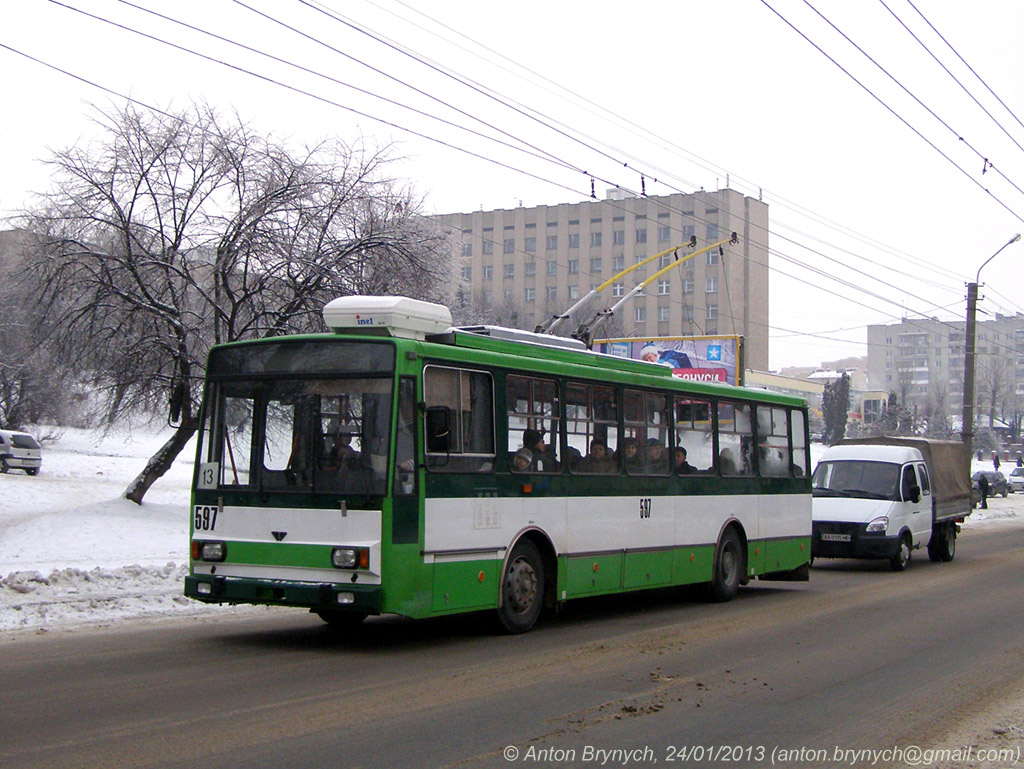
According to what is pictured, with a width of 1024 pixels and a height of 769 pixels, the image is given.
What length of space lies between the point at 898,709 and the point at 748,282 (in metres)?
86.1

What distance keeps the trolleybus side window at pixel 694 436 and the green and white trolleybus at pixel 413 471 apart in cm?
112

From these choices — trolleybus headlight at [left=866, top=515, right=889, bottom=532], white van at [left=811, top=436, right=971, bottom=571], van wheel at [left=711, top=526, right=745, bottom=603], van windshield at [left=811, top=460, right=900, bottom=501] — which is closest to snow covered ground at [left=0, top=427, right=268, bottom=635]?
van wheel at [left=711, top=526, right=745, bottom=603]

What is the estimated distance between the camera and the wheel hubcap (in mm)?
11031

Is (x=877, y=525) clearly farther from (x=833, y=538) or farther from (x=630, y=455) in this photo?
(x=630, y=455)

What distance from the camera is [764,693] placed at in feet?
27.5

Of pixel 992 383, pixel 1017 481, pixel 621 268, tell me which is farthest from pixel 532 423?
pixel 992 383

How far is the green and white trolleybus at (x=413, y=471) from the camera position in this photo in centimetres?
964

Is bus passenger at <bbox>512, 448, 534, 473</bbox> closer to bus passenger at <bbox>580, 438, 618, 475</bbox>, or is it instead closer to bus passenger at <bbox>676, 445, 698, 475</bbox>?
bus passenger at <bbox>580, 438, 618, 475</bbox>

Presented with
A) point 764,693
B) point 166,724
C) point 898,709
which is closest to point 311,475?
point 166,724

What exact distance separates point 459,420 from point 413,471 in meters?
0.85

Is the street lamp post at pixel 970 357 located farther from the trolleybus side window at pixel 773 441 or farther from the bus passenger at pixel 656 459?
the bus passenger at pixel 656 459

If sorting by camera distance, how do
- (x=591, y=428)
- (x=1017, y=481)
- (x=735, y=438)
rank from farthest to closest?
(x=1017, y=481)
(x=735, y=438)
(x=591, y=428)

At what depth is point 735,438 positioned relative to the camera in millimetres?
15352

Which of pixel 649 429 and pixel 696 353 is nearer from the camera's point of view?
pixel 649 429
